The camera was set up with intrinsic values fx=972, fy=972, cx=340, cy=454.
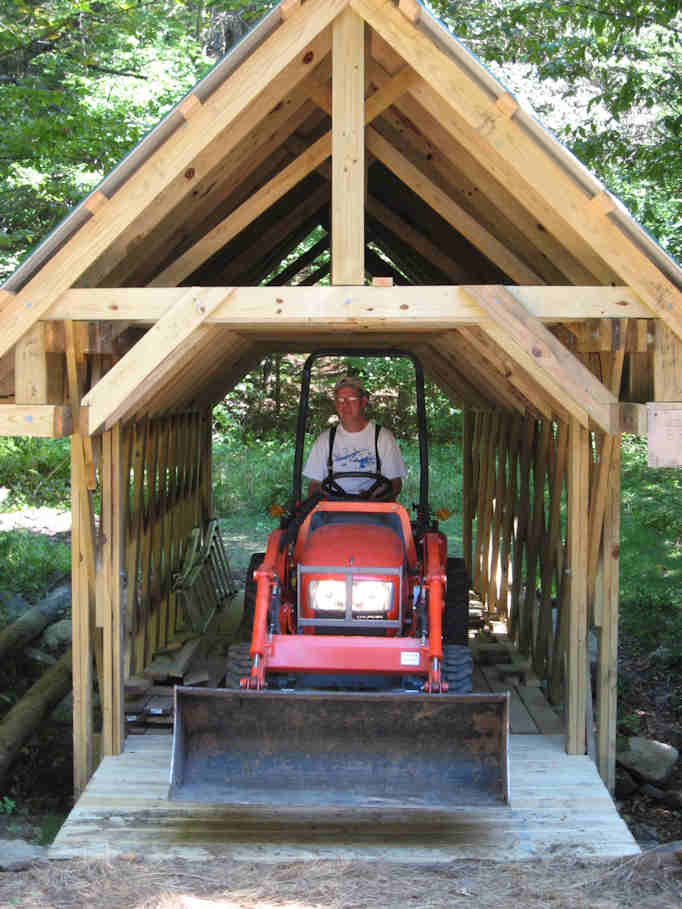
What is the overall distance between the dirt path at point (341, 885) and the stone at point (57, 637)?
5450 mm

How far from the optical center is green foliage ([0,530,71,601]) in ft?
39.3

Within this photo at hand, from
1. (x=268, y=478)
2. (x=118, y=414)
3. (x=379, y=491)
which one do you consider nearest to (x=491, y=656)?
(x=379, y=491)

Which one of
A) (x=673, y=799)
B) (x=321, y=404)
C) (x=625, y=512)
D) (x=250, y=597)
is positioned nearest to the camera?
(x=250, y=597)

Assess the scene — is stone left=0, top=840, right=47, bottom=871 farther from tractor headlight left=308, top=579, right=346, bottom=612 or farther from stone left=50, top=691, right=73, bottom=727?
stone left=50, top=691, right=73, bottom=727

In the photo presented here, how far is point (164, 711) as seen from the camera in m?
6.82

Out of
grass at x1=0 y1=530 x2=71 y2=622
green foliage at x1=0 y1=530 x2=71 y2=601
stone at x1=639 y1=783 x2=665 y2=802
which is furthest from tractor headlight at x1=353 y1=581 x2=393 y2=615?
green foliage at x1=0 y1=530 x2=71 y2=601

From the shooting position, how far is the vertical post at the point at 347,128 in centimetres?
505

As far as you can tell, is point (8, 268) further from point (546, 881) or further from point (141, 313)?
point (546, 881)

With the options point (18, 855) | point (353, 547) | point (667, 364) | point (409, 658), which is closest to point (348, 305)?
point (353, 547)

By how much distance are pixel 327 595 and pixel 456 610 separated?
5.29ft

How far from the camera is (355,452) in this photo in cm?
711

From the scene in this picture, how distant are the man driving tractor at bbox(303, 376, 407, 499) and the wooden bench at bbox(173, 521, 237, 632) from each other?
268 cm

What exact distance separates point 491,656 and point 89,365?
14.8ft

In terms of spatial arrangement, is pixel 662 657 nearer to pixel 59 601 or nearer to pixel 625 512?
pixel 625 512
